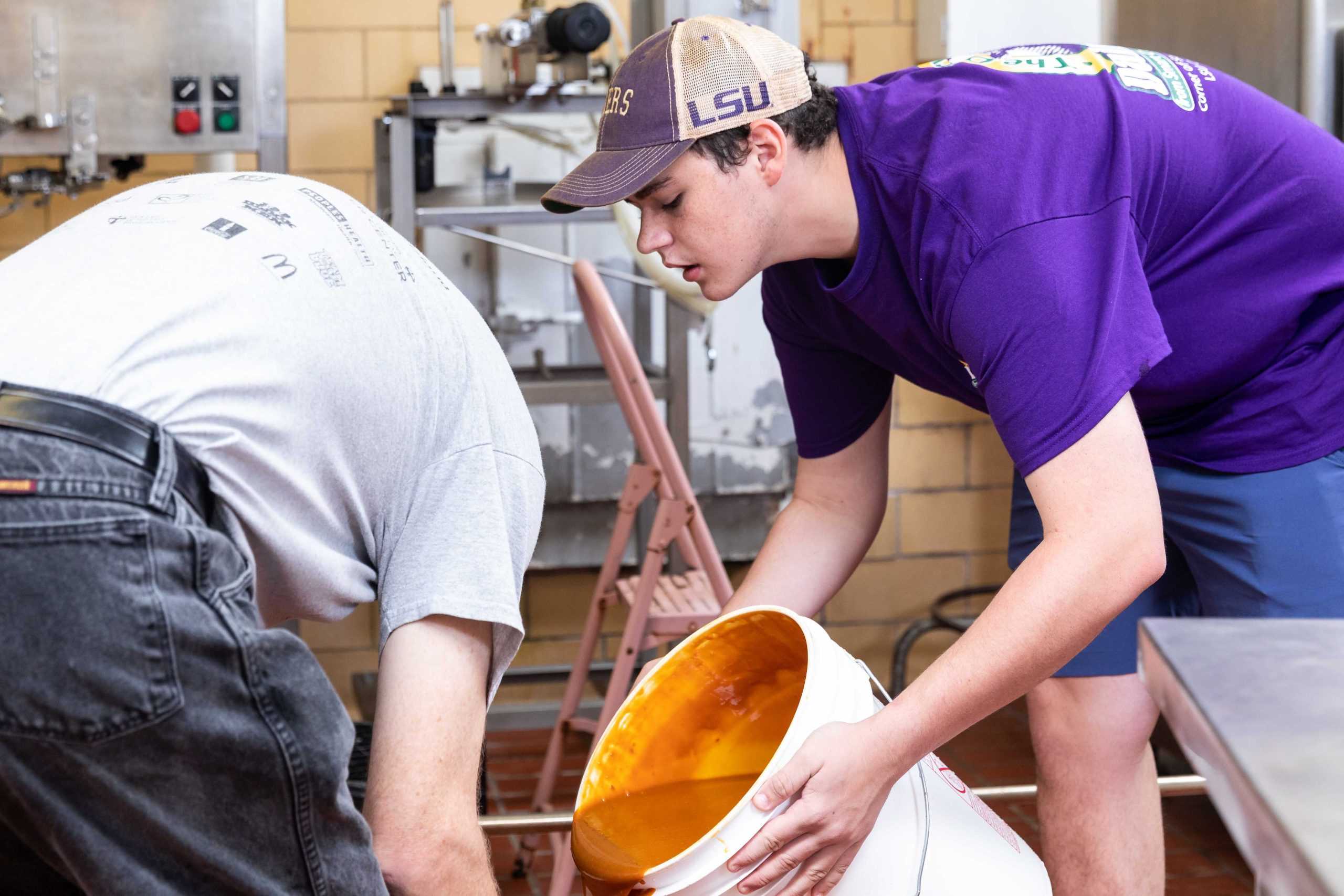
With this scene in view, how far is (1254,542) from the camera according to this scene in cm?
137

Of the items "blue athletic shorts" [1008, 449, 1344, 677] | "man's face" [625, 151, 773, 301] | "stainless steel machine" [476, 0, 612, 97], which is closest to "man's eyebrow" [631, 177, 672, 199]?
"man's face" [625, 151, 773, 301]

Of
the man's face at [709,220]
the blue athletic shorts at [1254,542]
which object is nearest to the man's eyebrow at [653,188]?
the man's face at [709,220]

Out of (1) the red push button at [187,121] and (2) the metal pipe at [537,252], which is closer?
(1) the red push button at [187,121]

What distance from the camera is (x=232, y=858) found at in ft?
2.66

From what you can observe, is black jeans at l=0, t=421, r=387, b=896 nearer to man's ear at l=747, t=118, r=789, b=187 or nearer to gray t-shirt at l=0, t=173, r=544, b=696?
gray t-shirt at l=0, t=173, r=544, b=696

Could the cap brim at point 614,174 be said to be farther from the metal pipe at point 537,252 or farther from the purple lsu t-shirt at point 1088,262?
the metal pipe at point 537,252

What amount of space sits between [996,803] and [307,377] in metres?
2.06

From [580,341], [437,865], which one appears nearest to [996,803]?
[580,341]

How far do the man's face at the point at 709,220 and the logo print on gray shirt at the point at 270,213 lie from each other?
1.43 feet

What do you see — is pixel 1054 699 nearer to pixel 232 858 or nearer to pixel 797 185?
pixel 797 185

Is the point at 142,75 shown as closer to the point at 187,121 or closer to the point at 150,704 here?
the point at 187,121

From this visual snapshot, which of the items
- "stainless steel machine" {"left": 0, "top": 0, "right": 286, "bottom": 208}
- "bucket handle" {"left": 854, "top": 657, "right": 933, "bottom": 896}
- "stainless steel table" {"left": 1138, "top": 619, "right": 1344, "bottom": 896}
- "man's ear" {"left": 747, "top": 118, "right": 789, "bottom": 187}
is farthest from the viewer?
"stainless steel machine" {"left": 0, "top": 0, "right": 286, "bottom": 208}

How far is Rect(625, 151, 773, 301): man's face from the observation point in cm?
128

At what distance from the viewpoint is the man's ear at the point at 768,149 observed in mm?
1250
